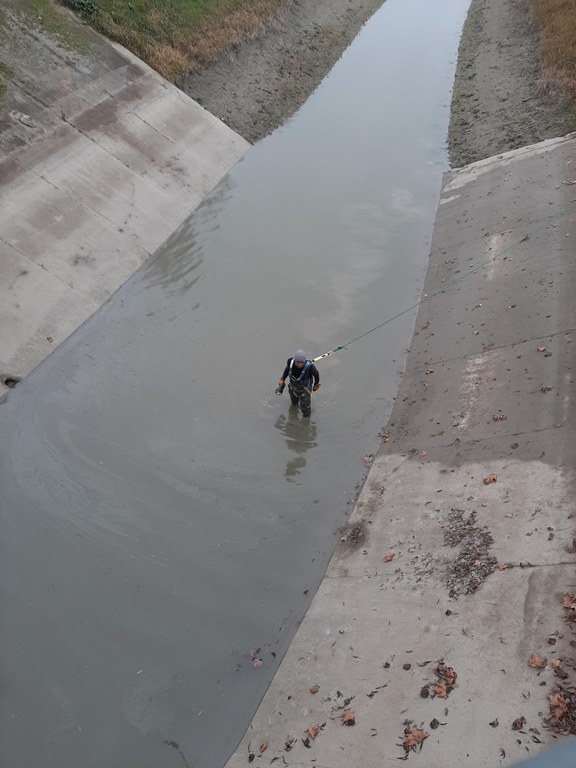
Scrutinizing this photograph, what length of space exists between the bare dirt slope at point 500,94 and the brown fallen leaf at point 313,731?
762 inches

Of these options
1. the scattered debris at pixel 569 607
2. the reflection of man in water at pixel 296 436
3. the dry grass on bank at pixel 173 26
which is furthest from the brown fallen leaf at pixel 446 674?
the dry grass on bank at pixel 173 26

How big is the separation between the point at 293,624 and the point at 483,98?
→ 2423cm

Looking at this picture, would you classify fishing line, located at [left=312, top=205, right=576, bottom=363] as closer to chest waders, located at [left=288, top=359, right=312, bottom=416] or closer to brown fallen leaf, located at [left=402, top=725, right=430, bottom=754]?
chest waders, located at [left=288, top=359, right=312, bottom=416]

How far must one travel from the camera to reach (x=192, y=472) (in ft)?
36.5

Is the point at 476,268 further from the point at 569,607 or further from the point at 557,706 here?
Answer: the point at 557,706

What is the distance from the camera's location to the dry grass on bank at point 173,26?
923 inches

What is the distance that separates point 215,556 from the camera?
387 inches

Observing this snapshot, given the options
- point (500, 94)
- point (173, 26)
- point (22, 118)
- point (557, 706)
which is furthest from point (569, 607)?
point (173, 26)

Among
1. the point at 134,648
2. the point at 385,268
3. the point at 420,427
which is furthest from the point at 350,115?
the point at 134,648

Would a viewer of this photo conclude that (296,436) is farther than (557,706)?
Yes

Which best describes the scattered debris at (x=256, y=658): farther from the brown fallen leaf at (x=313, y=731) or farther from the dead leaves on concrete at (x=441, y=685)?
the dead leaves on concrete at (x=441, y=685)

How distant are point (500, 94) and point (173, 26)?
1331cm

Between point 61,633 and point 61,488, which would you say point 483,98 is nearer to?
point 61,488

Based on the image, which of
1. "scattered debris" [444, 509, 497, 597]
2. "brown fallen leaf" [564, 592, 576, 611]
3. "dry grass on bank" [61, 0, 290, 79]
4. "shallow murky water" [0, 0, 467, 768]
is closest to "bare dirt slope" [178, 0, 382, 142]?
"dry grass on bank" [61, 0, 290, 79]
